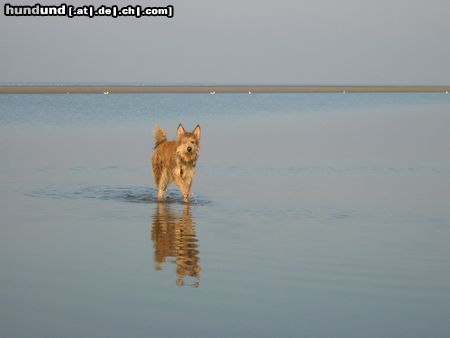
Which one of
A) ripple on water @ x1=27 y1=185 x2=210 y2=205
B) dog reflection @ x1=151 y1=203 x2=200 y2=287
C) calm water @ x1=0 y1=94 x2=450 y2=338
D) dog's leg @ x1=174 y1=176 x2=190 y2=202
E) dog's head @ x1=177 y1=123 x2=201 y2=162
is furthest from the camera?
ripple on water @ x1=27 y1=185 x2=210 y2=205

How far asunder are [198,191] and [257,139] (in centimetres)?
1717

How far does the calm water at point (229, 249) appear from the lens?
9.70 metres

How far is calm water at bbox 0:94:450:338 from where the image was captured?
9.70 meters

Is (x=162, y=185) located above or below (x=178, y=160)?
below

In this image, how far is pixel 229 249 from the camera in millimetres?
13461

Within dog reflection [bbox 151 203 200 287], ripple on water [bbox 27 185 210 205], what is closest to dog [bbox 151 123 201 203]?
ripple on water [bbox 27 185 210 205]

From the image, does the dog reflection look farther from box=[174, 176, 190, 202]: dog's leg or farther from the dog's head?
the dog's head

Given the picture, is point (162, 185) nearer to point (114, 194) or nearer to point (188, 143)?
point (114, 194)

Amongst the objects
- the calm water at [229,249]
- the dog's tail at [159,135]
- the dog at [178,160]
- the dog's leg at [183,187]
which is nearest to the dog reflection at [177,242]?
the calm water at [229,249]

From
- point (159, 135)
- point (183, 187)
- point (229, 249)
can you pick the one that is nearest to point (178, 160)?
point (183, 187)

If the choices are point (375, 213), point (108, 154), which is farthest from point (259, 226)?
point (108, 154)

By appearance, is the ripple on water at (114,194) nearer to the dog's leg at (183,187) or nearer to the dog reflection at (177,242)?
the dog's leg at (183,187)

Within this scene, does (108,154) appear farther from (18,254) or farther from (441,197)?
(18,254)

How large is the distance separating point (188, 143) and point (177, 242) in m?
4.74
